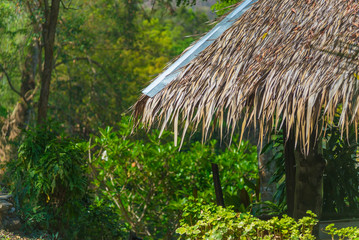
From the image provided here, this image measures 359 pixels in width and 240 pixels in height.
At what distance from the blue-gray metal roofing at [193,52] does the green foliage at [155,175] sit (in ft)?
7.66

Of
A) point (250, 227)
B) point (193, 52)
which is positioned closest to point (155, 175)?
point (193, 52)

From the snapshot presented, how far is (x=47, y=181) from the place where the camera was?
21.1 feet

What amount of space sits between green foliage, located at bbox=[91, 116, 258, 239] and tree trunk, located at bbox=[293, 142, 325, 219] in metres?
2.03

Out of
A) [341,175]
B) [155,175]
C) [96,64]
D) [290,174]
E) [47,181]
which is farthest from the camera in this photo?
[96,64]

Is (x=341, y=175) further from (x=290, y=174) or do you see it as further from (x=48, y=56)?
(x=48, y=56)

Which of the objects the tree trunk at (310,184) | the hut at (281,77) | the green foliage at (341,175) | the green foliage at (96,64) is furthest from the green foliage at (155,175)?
the green foliage at (96,64)

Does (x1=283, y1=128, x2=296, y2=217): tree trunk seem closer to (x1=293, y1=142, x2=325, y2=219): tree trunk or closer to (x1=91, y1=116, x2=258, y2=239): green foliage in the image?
(x1=293, y1=142, x2=325, y2=219): tree trunk

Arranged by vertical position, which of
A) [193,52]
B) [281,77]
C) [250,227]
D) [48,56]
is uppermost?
[48,56]

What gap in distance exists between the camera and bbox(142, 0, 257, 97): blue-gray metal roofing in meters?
5.35

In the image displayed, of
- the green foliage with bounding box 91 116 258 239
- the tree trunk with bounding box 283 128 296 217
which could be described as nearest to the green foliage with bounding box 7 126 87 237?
the green foliage with bounding box 91 116 258 239

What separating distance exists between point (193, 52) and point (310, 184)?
6.00 feet

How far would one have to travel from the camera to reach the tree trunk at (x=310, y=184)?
5.48 meters

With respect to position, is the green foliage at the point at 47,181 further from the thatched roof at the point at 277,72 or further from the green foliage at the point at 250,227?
the green foliage at the point at 250,227

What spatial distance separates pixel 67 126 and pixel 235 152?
937cm
